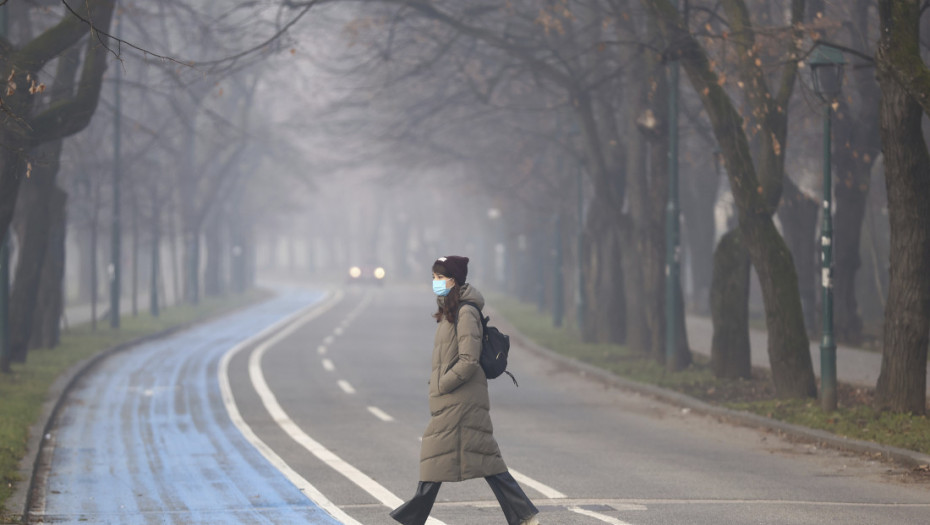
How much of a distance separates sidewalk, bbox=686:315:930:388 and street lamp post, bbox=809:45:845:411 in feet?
4.41

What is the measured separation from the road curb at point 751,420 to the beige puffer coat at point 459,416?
524 centimetres

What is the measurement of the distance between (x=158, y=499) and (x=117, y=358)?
16.0m

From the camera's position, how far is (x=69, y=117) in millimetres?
16203

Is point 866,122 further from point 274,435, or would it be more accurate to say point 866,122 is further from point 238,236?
point 238,236

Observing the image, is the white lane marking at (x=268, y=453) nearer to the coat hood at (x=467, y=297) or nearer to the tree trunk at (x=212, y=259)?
the coat hood at (x=467, y=297)

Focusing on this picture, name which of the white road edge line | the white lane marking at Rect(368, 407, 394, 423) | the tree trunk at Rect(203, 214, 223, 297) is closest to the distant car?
the tree trunk at Rect(203, 214, 223, 297)

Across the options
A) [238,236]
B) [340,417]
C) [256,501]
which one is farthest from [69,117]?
[238,236]

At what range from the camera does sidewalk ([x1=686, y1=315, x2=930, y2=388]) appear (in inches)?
742

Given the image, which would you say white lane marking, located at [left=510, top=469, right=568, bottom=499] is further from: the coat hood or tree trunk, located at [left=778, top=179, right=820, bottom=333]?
tree trunk, located at [left=778, top=179, right=820, bottom=333]

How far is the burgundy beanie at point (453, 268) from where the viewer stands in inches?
301

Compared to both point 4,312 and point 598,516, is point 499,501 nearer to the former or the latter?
point 598,516

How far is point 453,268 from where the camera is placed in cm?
767

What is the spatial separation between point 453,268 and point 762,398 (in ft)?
32.8

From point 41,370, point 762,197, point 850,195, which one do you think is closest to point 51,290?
point 41,370
